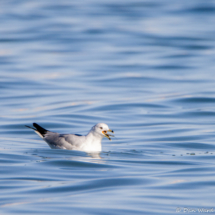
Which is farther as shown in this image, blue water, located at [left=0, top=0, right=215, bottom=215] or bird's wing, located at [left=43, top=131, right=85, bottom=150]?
bird's wing, located at [left=43, top=131, right=85, bottom=150]

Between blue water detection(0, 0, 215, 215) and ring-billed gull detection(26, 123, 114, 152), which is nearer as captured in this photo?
blue water detection(0, 0, 215, 215)

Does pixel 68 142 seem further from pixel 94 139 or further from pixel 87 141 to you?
pixel 94 139

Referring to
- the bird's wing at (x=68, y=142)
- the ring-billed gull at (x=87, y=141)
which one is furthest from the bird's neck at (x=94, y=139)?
the bird's wing at (x=68, y=142)

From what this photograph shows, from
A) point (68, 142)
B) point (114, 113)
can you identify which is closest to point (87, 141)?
point (68, 142)

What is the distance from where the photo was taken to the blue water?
7355 mm

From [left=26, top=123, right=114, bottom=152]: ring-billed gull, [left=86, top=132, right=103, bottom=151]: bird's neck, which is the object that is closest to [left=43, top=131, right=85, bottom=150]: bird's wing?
[left=26, top=123, right=114, bottom=152]: ring-billed gull

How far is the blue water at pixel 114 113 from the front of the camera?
7.36 m

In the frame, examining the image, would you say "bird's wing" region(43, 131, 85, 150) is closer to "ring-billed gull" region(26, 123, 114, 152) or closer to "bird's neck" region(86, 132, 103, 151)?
"ring-billed gull" region(26, 123, 114, 152)

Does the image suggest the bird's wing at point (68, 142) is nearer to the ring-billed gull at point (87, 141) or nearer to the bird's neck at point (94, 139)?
the ring-billed gull at point (87, 141)

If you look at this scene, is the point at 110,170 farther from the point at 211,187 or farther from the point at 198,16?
the point at 198,16

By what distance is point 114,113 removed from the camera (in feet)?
52.7

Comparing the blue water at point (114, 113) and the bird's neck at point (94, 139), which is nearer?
the blue water at point (114, 113)

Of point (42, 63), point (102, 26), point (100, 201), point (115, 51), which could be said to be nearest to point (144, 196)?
point (100, 201)

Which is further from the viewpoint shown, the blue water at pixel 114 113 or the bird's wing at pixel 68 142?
the bird's wing at pixel 68 142
